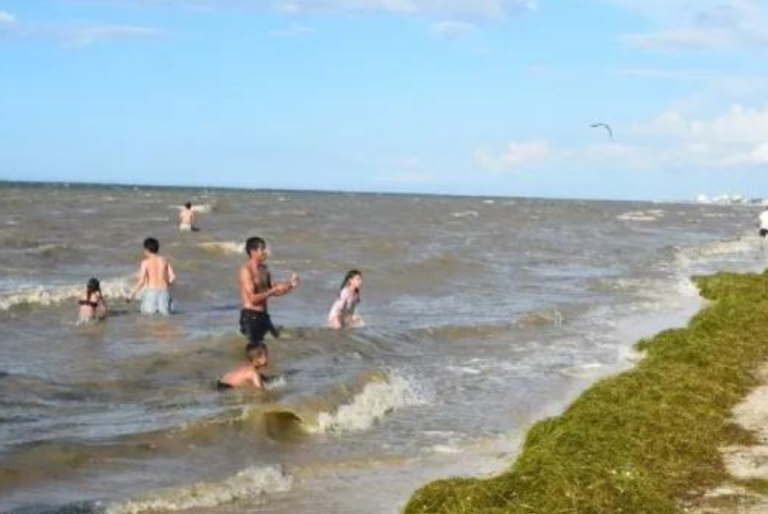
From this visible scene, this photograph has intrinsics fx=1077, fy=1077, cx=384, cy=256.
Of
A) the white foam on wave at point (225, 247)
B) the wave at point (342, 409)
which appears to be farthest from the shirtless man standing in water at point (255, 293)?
the white foam on wave at point (225, 247)

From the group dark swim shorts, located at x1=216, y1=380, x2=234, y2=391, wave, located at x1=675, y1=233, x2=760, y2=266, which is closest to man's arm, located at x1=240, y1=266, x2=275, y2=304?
dark swim shorts, located at x1=216, y1=380, x2=234, y2=391

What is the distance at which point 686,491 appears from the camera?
7059mm

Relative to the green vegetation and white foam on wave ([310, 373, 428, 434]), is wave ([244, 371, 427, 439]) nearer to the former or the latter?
white foam on wave ([310, 373, 428, 434])

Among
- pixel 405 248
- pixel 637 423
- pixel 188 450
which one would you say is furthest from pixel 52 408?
pixel 405 248

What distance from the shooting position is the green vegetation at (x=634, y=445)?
21.8ft

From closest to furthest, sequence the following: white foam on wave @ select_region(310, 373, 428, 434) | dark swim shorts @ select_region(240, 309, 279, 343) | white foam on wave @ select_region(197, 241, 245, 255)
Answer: white foam on wave @ select_region(310, 373, 428, 434) < dark swim shorts @ select_region(240, 309, 279, 343) < white foam on wave @ select_region(197, 241, 245, 255)

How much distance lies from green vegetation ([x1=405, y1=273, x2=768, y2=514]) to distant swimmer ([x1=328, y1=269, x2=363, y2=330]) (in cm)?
549

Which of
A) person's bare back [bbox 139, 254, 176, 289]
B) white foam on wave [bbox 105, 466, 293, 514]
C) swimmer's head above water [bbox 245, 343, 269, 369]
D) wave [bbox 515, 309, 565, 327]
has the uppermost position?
person's bare back [bbox 139, 254, 176, 289]

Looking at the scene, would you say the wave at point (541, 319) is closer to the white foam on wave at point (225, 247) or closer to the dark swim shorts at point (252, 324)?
the dark swim shorts at point (252, 324)

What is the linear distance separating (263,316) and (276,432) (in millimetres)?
3626

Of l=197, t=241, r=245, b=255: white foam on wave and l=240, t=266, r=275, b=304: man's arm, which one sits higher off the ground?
l=240, t=266, r=275, b=304: man's arm

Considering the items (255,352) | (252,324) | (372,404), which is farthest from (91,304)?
(372,404)

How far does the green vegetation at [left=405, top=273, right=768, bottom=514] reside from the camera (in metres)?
6.64

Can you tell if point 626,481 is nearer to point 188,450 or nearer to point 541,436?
point 541,436
